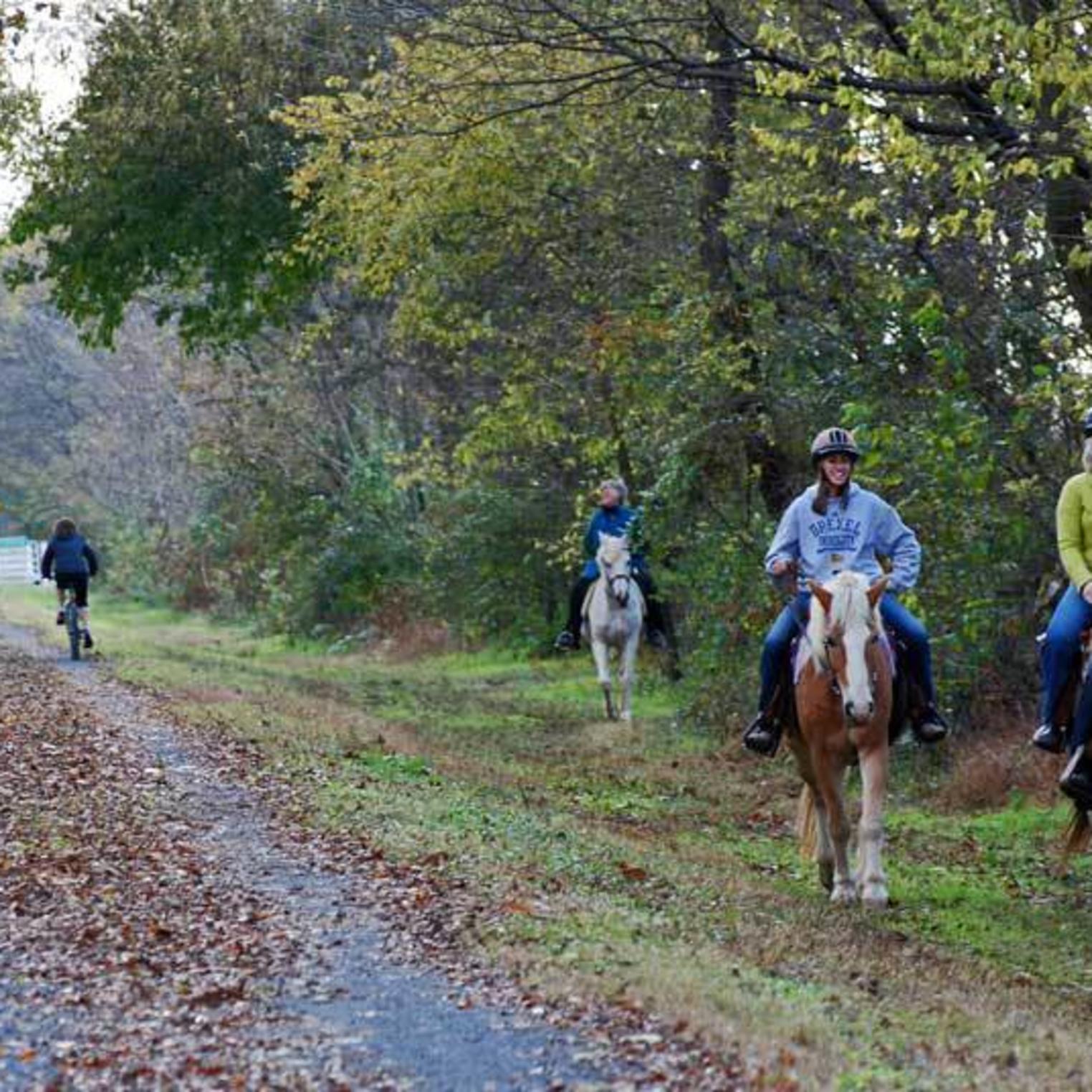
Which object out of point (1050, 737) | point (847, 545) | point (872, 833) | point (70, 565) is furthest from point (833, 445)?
point (70, 565)

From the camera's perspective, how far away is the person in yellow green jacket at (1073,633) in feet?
41.5

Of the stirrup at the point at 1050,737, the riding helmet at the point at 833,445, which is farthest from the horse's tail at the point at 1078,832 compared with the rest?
the riding helmet at the point at 833,445

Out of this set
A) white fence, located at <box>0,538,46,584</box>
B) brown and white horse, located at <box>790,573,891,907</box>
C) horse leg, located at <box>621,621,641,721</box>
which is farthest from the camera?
white fence, located at <box>0,538,46,584</box>

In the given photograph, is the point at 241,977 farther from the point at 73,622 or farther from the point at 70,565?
the point at 70,565

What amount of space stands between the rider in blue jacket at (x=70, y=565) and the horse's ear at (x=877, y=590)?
2021 centimetres

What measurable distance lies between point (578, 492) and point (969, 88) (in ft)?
60.0

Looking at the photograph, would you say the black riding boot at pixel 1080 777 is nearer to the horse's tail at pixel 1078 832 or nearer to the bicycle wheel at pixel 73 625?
the horse's tail at pixel 1078 832

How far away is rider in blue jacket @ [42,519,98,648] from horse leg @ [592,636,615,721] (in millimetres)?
9104

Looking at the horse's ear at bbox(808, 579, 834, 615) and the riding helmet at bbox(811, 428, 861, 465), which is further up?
the riding helmet at bbox(811, 428, 861, 465)

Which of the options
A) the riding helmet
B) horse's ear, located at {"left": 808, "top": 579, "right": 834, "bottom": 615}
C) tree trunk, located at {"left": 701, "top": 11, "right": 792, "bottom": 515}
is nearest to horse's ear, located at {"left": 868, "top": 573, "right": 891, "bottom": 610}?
horse's ear, located at {"left": 808, "top": 579, "right": 834, "bottom": 615}

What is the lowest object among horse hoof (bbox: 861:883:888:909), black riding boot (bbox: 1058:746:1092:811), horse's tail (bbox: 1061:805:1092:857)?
horse hoof (bbox: 861:883:888:909)

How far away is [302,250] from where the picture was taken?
26609 millimetres

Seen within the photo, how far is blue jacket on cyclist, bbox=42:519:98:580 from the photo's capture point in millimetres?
31531

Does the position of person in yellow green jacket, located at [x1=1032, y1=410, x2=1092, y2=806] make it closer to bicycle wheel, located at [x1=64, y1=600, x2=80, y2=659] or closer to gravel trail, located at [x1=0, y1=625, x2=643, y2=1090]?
gravel trail, located at [x1=0, y1=625, x2=643, y2=1090]
